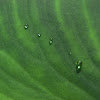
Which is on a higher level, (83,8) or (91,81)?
(83,8)

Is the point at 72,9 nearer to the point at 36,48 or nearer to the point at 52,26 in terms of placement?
the point at 52,26

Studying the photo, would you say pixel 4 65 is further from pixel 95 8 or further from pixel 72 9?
pixel 95 8

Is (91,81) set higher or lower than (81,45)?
Result: lower

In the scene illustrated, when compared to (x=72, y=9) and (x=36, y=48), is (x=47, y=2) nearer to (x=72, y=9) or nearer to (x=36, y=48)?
(x=72, y=9)

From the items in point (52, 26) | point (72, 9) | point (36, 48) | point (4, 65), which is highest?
point (72, 9)

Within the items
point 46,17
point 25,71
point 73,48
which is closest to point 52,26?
point 46,17

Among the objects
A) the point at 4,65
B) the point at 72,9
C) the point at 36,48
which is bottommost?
the point at 4,65
